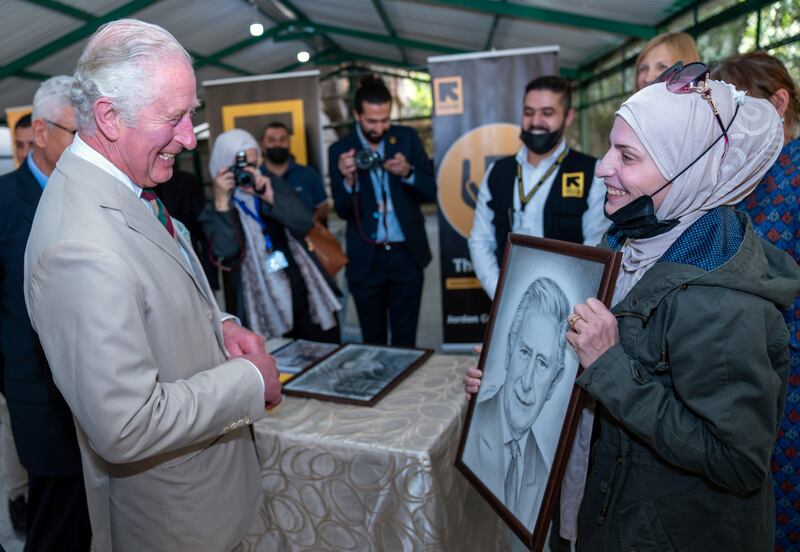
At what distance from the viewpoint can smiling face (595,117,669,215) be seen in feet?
3.29

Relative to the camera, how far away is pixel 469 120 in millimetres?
3713

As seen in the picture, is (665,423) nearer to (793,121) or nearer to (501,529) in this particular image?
(501,529)

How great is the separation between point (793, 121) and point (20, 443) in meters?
2.53

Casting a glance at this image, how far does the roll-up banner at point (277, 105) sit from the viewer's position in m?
3.98

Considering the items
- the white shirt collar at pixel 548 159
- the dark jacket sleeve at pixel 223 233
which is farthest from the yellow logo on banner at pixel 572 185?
the dark jacket sleeve at pixel 223 233

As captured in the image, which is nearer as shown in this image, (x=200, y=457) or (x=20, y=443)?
(x=200, y=457)

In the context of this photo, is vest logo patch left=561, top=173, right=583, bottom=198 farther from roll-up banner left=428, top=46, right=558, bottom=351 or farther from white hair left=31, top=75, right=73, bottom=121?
white hair left=31, top=75, right=73, bottom=121

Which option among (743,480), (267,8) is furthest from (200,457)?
(267,8)

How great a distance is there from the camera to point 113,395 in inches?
33.8

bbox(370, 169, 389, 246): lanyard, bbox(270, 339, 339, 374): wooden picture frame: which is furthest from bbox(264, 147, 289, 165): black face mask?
bbox(270, 339, 339, 374): wooden picture frame

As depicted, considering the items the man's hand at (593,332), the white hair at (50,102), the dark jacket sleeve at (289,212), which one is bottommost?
the man's hand at (593,332)

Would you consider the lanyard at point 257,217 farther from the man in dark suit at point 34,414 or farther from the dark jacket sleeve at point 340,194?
the man in dark suit at point 34,414

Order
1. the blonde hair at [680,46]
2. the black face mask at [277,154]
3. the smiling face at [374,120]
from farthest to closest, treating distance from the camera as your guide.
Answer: the black face mask at [277,154] < the smiling face at [374,120] < the blonde hair at [680,46]

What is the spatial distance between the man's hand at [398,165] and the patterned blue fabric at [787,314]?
172 cm
